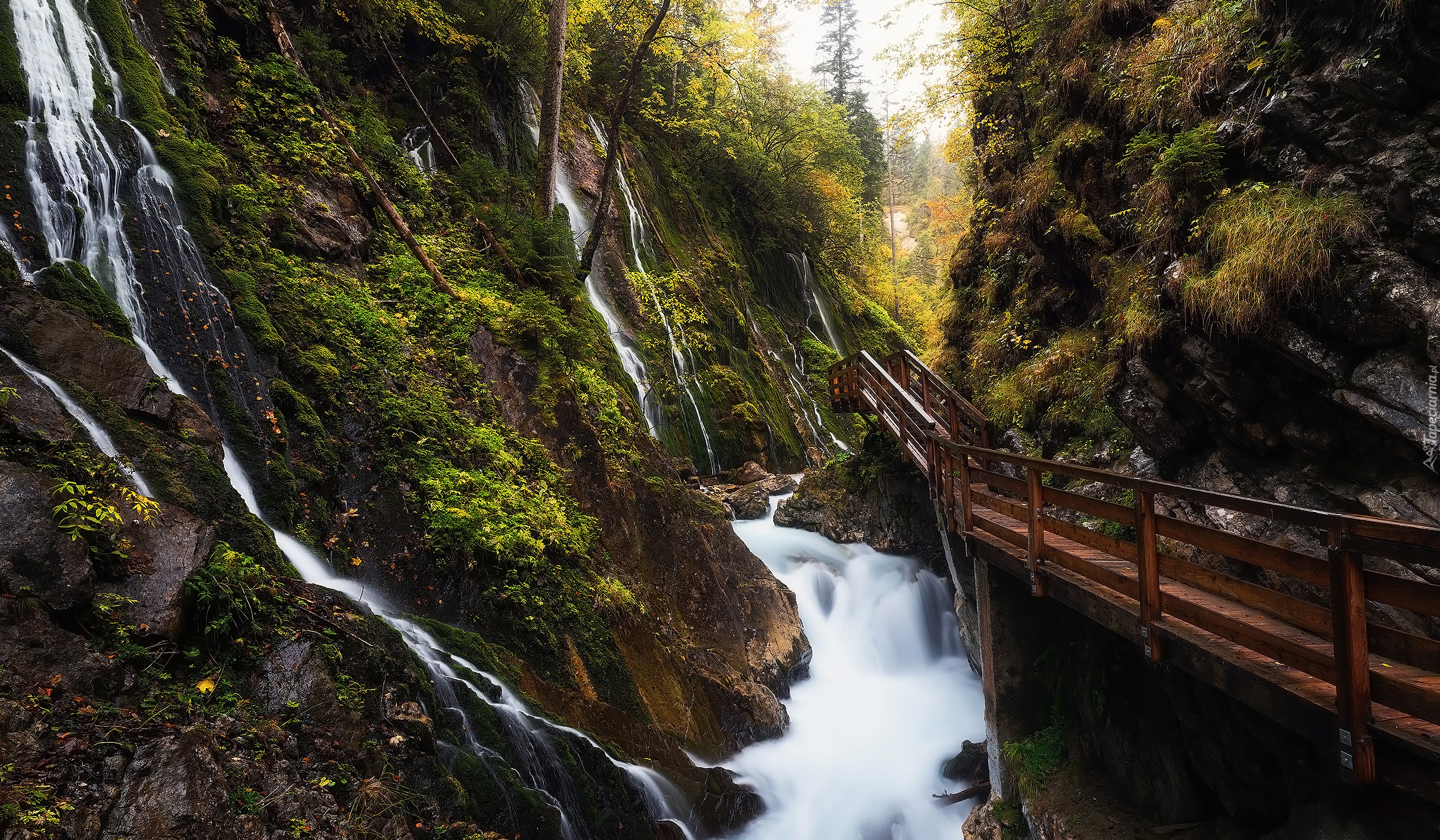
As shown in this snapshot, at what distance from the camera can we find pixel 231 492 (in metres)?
4.48

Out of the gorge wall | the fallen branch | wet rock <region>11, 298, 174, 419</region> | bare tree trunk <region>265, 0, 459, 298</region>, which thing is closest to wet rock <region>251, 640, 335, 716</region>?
the gorge wall

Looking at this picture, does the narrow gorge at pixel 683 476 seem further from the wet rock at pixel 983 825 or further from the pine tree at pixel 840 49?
the pine tree at pixel 840 49

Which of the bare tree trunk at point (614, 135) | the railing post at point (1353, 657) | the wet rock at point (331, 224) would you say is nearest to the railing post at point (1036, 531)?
the railing post at point (1353, 657)

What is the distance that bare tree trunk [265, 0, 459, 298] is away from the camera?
9.00m

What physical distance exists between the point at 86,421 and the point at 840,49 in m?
45.5

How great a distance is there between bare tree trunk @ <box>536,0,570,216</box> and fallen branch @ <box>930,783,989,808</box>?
1058 centimetres

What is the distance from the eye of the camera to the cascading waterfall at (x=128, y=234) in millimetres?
5008

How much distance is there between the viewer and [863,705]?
948cm

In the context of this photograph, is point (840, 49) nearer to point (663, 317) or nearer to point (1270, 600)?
point (663, 317)

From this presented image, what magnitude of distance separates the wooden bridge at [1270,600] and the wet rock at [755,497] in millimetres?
7197

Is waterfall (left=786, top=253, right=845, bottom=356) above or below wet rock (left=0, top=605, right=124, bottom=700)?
above

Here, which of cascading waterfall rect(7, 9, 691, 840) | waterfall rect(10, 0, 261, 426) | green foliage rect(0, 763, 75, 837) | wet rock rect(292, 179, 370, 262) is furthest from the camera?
wet rock rect(292, 179, 370, 262)

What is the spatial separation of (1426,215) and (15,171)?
10.1 metres

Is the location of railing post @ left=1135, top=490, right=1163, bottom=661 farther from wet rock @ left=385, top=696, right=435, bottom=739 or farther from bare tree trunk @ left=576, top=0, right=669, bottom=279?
bare tree trunk @ left=576, top=0, right=669, bottom=279
